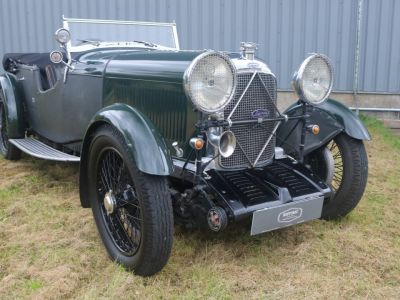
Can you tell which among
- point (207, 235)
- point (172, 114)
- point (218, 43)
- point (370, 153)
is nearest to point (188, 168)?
point (172, 114)

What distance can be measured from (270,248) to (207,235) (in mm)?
427

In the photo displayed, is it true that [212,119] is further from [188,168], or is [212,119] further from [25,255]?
[25,255]

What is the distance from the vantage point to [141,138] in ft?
7.98

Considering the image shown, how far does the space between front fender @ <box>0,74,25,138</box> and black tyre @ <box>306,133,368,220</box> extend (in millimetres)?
2894

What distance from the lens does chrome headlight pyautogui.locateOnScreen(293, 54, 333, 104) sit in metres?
2.88

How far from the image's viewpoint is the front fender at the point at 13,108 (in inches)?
179

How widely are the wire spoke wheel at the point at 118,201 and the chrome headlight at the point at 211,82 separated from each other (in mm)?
584

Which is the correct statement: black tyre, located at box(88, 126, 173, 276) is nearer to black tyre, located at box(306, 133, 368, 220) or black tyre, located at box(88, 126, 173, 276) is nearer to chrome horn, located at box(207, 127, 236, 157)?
chrome horn, located at box(207, 127, 236, 157)

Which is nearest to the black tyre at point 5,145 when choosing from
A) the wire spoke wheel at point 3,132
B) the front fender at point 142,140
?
the wire spoke wheel at point 3,132

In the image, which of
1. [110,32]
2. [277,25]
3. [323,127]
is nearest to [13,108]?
[110,32]

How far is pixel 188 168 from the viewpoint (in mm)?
2688

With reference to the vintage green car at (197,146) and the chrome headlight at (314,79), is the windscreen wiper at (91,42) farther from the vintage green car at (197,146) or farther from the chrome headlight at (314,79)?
the chrome headlight at (314,79)

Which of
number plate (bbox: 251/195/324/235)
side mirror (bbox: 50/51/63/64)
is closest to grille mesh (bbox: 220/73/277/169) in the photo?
number plate (bbox: 251/195/324/235)

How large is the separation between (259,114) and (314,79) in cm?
44
